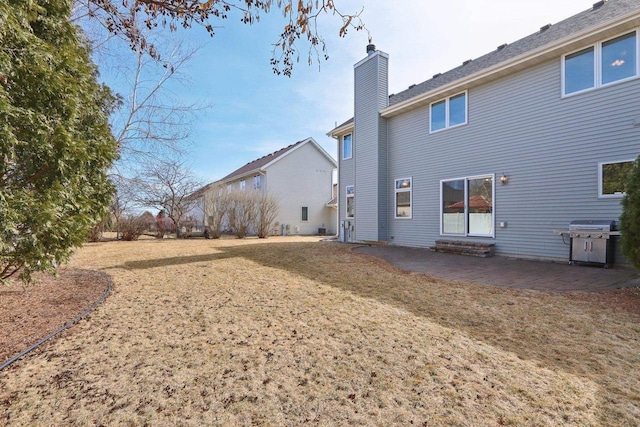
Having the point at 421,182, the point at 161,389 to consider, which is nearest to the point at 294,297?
the point at 161,389

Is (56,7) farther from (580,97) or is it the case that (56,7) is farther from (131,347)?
(580,97)

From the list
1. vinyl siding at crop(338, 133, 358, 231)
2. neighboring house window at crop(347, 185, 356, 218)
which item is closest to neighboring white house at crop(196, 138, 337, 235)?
vinyl siding at crop(338, 133, 358, 231)

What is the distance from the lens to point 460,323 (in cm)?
374

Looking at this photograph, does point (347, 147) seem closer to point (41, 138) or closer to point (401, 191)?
point (401, 191)

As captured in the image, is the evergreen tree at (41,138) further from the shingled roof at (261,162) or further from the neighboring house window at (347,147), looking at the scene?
the shingled roof at (261,162)

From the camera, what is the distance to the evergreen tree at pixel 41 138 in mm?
2723

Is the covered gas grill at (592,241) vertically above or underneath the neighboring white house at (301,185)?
underneath

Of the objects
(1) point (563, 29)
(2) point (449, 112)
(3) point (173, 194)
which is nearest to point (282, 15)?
(2) point (449, 112)

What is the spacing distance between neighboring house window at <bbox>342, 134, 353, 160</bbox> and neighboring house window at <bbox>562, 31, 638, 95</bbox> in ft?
26.7

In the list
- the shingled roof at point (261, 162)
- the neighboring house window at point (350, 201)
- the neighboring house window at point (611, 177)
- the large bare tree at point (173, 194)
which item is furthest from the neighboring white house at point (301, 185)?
the neighboring house window at point (611, 177)

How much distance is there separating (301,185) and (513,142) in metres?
16.2

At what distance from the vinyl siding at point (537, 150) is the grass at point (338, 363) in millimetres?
3822

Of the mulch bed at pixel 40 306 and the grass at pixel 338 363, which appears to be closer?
the grass at pixel 338 363

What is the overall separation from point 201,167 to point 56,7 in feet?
56.0
